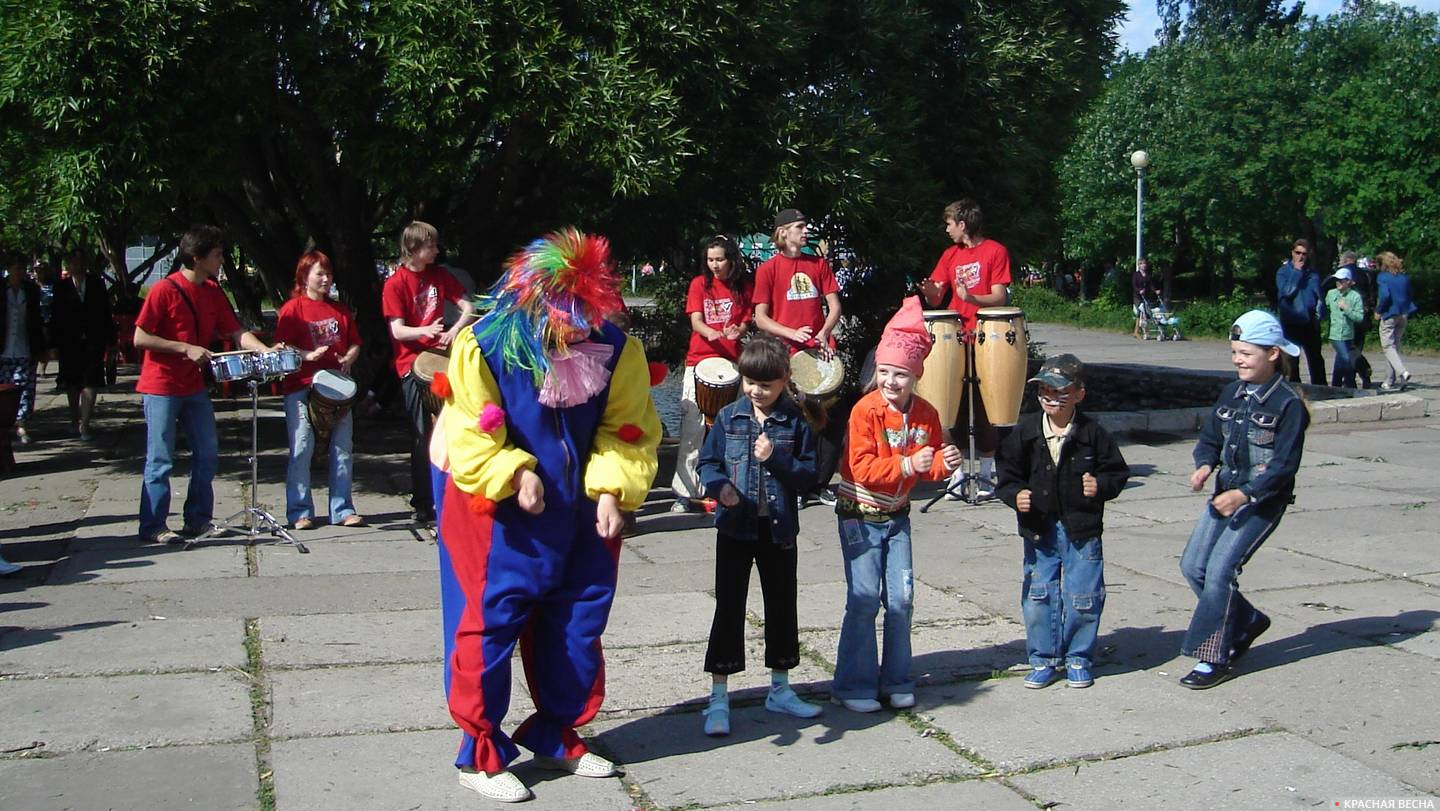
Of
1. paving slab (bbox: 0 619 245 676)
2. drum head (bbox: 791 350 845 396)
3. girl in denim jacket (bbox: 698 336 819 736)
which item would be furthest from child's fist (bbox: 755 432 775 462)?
drum head (bbox: 791 350 845 396)

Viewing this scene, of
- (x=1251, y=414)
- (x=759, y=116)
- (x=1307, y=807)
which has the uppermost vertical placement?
(x=759, y=116)

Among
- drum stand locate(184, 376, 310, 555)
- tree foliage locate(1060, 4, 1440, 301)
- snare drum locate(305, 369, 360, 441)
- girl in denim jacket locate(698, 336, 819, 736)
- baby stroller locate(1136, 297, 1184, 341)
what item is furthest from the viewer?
baby stroller locate(1136, 297, 1184, 341)

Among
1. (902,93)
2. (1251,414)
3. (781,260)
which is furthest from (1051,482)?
(902,93)

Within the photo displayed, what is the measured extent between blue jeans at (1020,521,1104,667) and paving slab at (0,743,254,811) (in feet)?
9.66

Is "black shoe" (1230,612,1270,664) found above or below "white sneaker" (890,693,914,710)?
above

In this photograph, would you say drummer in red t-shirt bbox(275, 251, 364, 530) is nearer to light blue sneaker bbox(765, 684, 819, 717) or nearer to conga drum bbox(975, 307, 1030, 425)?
conga drum bbox(975, 307, 1030, 425)

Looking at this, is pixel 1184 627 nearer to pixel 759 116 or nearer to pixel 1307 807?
pixel 1307 807

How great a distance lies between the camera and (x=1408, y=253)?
3022 centimetres

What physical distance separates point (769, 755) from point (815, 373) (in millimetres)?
Answer: 4165

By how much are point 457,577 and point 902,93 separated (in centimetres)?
805

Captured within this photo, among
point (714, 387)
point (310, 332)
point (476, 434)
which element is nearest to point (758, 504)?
point (476, 434)

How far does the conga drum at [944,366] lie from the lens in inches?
366

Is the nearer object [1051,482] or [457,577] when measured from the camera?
[457,577]

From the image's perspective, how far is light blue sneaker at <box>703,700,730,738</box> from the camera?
5109mm
